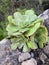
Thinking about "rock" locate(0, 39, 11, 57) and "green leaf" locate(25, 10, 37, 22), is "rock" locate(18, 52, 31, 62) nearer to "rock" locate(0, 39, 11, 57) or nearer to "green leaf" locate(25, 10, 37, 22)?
"rock" locate(0, 39, 11, 57)

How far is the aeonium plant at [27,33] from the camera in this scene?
156 cm

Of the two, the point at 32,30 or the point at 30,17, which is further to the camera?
the point at 30,17

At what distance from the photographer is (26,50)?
63.1 inches

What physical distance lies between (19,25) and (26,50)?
0.66 ft

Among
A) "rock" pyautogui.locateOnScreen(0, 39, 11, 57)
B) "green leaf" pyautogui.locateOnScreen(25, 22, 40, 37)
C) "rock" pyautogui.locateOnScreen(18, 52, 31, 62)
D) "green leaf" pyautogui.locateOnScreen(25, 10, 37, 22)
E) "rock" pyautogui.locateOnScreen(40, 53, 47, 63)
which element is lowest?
"rock" pyautogui.locateOnScreen(40, 53, 47, 63)

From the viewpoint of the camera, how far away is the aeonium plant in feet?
5.13

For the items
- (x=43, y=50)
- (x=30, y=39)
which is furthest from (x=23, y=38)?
(x=43, y=50)

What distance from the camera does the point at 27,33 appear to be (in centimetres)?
157

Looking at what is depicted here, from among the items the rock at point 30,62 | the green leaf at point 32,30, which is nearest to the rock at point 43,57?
the rock at point 30,62

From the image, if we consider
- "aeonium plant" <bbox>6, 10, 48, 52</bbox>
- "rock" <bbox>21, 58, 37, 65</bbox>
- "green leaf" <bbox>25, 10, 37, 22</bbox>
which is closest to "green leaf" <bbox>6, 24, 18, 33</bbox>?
"aeonium plant" <bbox>6, 10, 48, 52</bbox>

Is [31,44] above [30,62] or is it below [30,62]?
above

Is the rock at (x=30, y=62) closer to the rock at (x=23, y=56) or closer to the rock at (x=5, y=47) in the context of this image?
the rock at (x=23, y=56)

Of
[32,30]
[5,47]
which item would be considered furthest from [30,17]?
[5,47]

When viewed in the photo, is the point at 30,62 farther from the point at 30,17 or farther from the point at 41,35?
the point at 30,17
